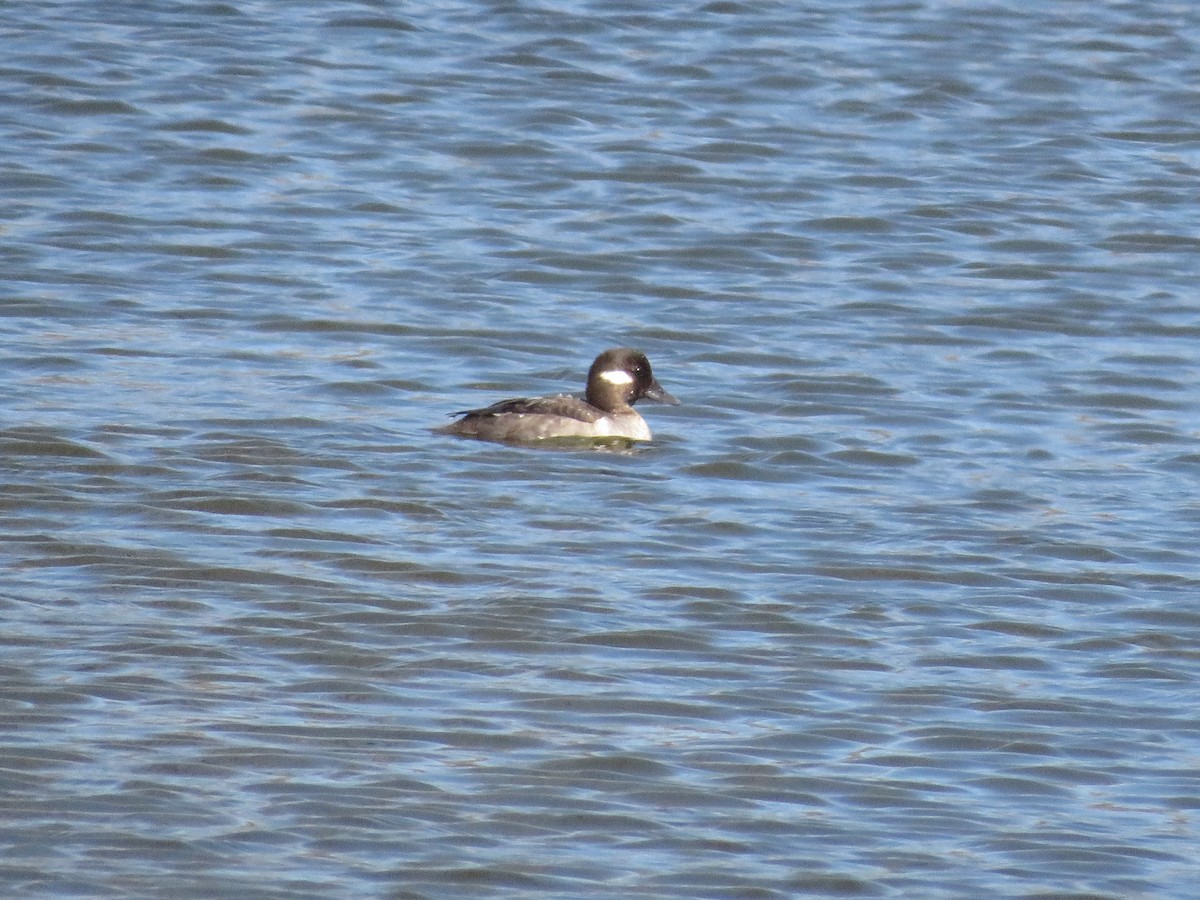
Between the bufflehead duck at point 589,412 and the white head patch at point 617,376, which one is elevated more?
the white head patch at point 617,376

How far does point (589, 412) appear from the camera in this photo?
11234mm

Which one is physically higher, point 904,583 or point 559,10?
point 559,10

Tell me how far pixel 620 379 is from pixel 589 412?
290 mm

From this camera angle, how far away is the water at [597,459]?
6.83 metres

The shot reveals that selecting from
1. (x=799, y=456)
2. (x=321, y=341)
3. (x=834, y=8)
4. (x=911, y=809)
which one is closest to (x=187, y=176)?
(x=321, y=341)

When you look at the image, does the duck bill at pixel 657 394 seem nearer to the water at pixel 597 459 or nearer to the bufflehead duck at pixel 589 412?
the bufflehead duck at pixel 589 412

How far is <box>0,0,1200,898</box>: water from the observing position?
6.83 m

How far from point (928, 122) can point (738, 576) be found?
30.1 ft

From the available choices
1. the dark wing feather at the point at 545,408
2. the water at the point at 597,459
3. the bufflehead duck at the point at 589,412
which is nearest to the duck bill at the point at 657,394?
the bufflehead duck at the point at 589,412

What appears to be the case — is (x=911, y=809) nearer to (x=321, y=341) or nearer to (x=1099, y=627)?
(x=1099, y=627)

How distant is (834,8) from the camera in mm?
21016

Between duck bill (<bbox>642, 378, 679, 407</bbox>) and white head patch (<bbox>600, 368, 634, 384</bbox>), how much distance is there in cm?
16

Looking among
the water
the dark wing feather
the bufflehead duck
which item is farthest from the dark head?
the water

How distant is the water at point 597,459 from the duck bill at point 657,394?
14 centimetres
